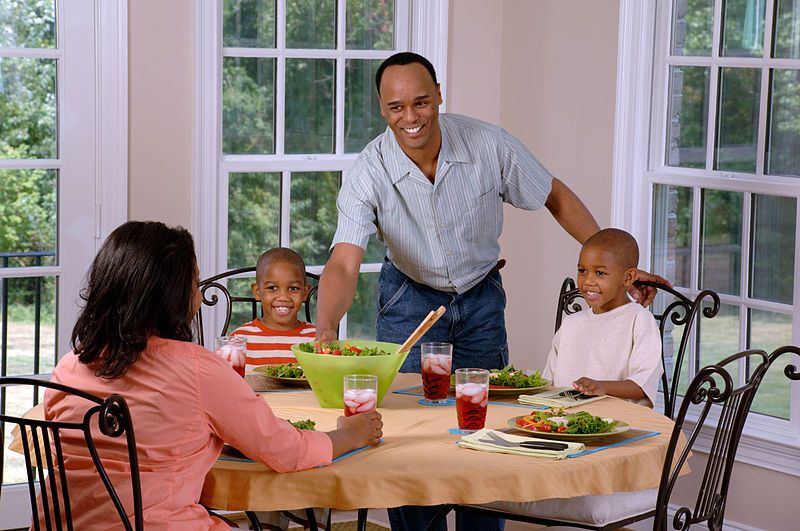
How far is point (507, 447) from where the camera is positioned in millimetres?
2199

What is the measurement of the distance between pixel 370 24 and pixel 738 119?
1565 millimetres

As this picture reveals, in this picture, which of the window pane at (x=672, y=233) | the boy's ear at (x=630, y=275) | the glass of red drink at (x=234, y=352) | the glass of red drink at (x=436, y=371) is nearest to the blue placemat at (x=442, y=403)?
the glass of red drink at (x=436, y=371)

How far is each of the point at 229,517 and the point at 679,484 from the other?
169cm

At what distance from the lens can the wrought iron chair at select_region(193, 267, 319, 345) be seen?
367cm

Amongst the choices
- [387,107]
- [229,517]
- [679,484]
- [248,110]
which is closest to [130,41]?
[248,110]

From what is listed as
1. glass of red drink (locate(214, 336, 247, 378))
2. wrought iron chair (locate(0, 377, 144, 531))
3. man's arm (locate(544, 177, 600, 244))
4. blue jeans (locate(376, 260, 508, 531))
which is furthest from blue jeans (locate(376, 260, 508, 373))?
wrought iron chair (locate(0, 377, 144, 531))

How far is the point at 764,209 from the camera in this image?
12.2ft

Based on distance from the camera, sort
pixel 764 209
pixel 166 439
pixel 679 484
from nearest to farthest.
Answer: pixel 166 439 → pixel 764 209 → pixel 679 484

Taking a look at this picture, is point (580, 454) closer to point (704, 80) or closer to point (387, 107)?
point (387, 107)

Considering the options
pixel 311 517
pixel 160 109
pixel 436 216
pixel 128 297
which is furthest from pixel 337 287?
pixel 160 109

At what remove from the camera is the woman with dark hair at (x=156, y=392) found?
2.03m

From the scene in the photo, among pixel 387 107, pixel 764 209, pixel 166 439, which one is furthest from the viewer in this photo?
pixel 764 209

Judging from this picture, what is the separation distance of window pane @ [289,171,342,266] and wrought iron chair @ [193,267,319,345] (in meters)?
0.13

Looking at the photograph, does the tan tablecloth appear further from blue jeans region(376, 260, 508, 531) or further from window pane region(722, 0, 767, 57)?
window pane region(722, 0, 767, 57)
